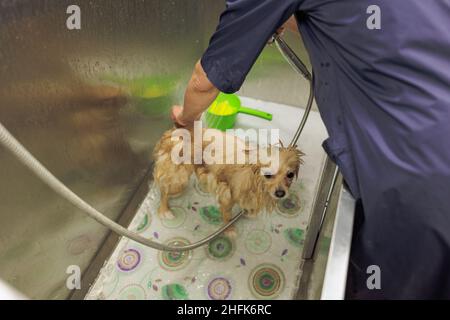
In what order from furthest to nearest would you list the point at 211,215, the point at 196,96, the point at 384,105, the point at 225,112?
1. the point at 225,112
2. the point at 211,215
3. the point at 196,96
4. the point at 384,105

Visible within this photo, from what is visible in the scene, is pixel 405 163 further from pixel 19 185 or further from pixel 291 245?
pixel 19 185

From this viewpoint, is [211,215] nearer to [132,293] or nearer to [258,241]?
[258,241]

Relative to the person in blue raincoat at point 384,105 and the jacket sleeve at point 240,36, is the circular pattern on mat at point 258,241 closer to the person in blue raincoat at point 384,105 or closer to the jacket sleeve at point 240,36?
the person in blue raincoat at point 384,105

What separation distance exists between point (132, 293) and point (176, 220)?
33 cm

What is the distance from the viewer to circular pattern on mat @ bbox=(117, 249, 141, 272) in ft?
A: 4.50

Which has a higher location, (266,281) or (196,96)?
(196,96)

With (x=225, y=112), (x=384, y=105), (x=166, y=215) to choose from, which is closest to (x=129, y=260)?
(x=166, y=215)

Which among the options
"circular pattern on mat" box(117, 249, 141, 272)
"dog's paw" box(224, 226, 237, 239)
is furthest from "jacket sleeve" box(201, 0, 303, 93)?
"circular pattern on mat" box(117, 249, 141, 272)

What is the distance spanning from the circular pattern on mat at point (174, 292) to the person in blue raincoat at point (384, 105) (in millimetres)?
656

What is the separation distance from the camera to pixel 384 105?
72 centimetres

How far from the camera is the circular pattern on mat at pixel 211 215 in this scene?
1510mm

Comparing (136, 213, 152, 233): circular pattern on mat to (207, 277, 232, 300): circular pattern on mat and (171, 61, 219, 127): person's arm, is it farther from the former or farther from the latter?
(171, 61, 219, 127): person's arm

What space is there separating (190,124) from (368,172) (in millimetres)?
619
